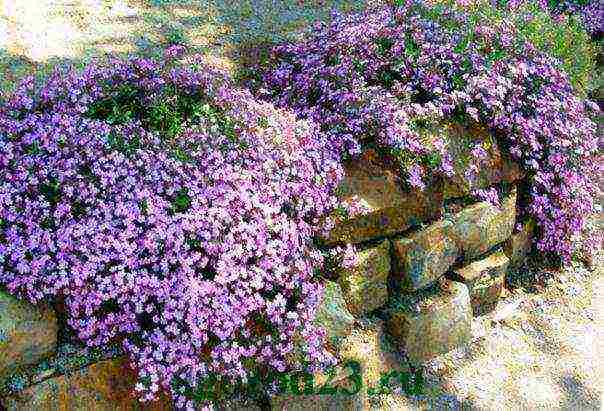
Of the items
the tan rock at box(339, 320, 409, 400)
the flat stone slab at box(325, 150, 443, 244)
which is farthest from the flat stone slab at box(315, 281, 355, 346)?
the flat stone slab at box(325, 150, 443, 244)

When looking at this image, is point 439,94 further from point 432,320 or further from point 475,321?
point 475,321

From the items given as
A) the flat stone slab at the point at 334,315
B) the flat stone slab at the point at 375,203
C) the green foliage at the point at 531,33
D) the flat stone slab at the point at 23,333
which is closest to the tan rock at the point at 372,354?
the flat stone slab at the point at 334,315

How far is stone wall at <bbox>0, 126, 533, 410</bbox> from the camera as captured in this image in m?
3.94

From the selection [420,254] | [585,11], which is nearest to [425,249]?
[420,254]

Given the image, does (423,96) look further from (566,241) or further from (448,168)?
(566,241)

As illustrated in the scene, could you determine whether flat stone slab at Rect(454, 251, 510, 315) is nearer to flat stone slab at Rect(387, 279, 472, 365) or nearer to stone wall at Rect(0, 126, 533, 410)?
stone wall at Rect(0, 126, 533, 410)

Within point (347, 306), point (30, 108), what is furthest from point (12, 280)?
point (347, 306)

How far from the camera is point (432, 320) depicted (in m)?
4.48

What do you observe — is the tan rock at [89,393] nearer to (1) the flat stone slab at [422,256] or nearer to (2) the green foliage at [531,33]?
(1) the flat stone slab at [422,256]

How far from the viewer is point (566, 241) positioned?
5391mm

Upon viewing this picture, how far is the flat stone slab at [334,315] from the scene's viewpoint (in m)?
3.84

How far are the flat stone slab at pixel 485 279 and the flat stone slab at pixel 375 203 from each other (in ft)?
2.08

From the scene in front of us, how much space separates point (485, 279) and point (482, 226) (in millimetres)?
427

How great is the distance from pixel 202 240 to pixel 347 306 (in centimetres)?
121
